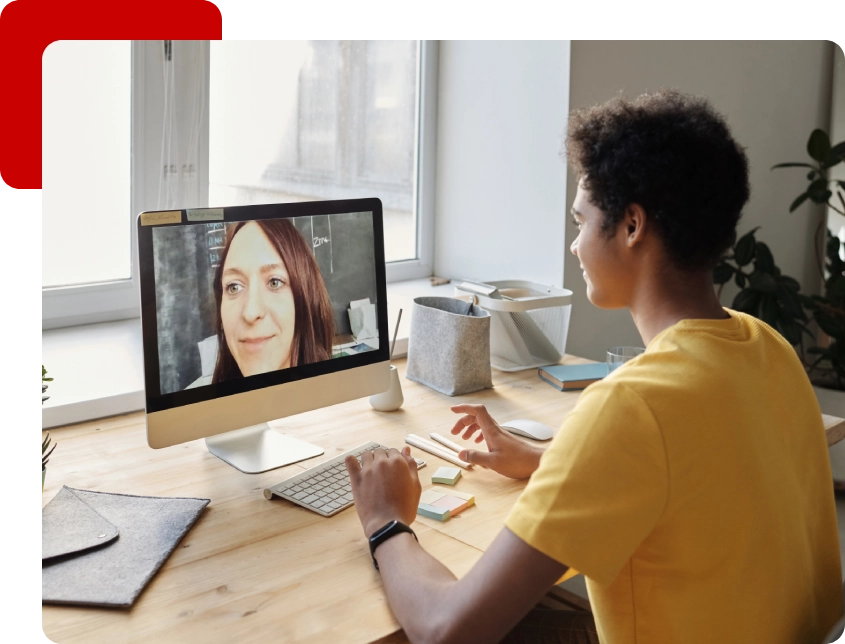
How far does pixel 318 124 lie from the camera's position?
99.3 inches

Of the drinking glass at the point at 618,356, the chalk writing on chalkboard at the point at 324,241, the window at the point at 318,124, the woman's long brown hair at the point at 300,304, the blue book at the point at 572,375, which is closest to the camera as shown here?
the woman's long brown hair at the point at 300,304

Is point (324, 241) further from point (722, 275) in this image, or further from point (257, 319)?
point (722, 275)

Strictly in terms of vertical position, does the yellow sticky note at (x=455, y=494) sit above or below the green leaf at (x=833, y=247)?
below

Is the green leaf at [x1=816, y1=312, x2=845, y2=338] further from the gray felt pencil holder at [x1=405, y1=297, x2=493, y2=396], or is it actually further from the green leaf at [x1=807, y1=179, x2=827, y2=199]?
the gray felt pencil holder at [x1=405, y1=297, x2=493, y2=396]

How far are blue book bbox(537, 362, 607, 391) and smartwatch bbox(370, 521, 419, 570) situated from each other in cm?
90

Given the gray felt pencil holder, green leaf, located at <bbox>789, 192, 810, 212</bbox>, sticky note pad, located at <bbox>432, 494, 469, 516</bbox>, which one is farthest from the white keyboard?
green leaf, located at <bbox>789, 192, 810, 212</bbox>

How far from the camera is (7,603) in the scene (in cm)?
85

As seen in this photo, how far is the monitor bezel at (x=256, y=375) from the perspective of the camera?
4.32 feet

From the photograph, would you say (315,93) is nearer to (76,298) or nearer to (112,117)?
(112,117)

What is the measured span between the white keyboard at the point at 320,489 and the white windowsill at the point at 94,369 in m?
0.42

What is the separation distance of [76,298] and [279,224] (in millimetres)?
866

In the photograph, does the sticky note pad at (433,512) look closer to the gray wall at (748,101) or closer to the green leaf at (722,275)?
the gray wall at (748,101)

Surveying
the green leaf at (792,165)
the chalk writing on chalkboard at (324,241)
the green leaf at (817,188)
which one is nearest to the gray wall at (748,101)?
the green leaf at (792,165)

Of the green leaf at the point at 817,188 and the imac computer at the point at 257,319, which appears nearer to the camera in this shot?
the imac computer at the point at 257,319
